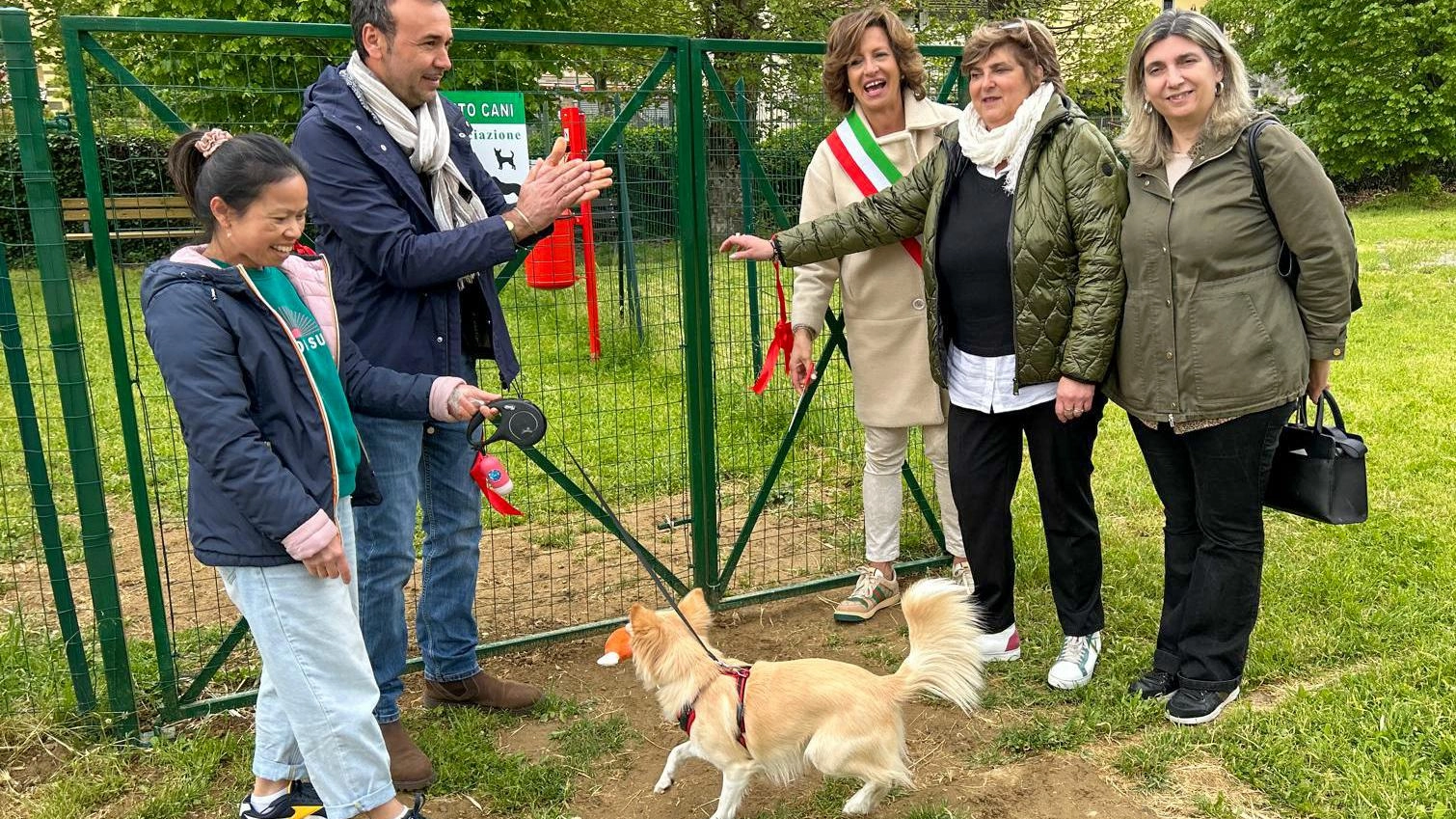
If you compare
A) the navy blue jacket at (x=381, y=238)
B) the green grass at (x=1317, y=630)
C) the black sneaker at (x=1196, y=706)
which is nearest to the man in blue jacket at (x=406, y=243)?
the navy blue jacket at (x=381, y=238)

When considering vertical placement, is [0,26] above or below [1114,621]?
above

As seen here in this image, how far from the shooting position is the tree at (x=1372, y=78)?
21.0 m

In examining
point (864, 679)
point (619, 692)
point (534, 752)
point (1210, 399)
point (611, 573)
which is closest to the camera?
point (864, 679)

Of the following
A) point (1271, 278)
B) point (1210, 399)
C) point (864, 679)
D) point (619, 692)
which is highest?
point (1271, 278)

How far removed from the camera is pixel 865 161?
4145 mm

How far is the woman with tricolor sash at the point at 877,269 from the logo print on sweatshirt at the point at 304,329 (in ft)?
7.00

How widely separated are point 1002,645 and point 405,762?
2268 millimetres

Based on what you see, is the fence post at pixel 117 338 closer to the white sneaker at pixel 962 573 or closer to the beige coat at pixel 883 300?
the beige coat at pixel 883 300

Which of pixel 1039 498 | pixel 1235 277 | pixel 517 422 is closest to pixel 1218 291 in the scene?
pixel 1235 277

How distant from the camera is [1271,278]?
3.16 m

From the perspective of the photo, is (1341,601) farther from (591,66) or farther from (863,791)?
(591,66)

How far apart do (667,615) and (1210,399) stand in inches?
72.3

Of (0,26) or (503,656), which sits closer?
(0,26)

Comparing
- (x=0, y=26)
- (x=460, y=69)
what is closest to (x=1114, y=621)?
(x=460, y=69)
